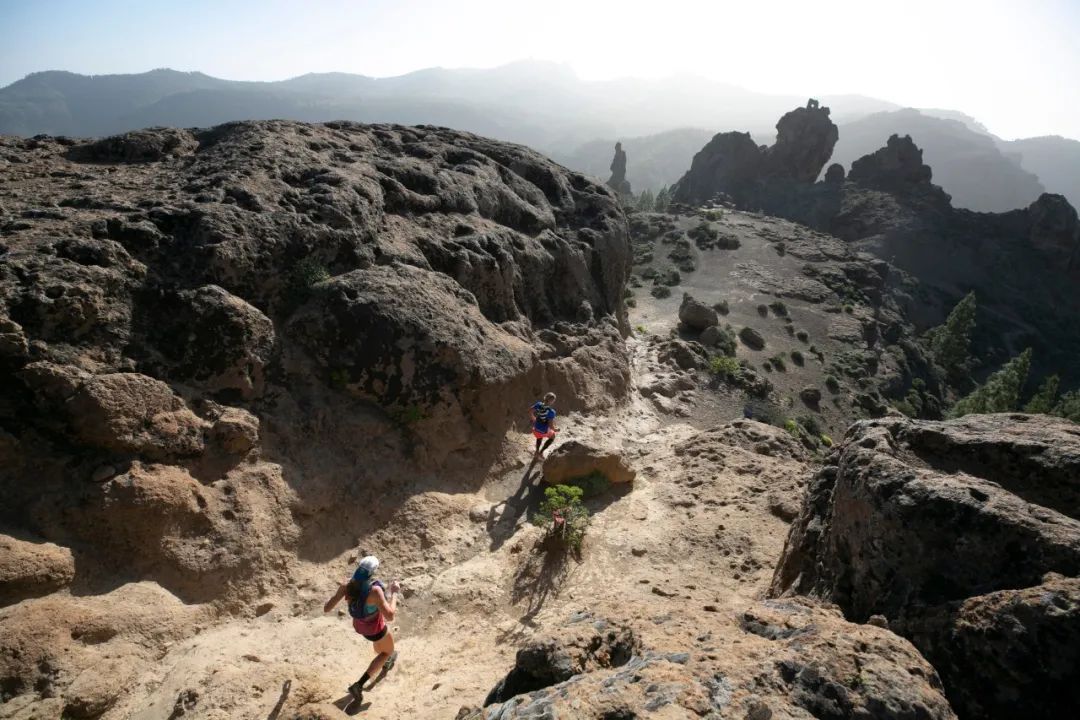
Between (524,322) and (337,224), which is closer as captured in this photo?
(337,224)

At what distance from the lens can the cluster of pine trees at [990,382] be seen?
43.3m

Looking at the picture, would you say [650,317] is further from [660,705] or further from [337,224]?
[660,705]

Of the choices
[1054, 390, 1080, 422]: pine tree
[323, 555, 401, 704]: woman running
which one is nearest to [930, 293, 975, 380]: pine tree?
[1054, 390, 1080, 422]: pine tree

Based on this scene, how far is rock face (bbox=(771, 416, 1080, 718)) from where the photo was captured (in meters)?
5.80

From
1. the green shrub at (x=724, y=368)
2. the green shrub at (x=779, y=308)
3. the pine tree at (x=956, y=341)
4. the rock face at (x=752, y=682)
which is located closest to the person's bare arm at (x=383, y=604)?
the rock face at (x=752, y=682)

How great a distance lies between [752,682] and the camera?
213 inches

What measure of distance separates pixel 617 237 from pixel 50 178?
21940 millimetres

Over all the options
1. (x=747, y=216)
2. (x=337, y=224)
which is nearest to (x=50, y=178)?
(x=337, y=224)

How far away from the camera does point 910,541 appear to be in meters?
7.37

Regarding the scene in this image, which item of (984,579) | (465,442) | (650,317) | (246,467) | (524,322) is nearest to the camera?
(984,579)

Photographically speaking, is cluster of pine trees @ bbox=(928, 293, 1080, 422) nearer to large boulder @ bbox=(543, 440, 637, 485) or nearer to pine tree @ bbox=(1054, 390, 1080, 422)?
pine tree @ bbox=(1054, 390, 1080, 422)

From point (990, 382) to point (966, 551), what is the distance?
56.7 metres

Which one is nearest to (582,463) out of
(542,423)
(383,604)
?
(542,423)

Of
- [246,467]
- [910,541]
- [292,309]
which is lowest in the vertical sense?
[246,467]
